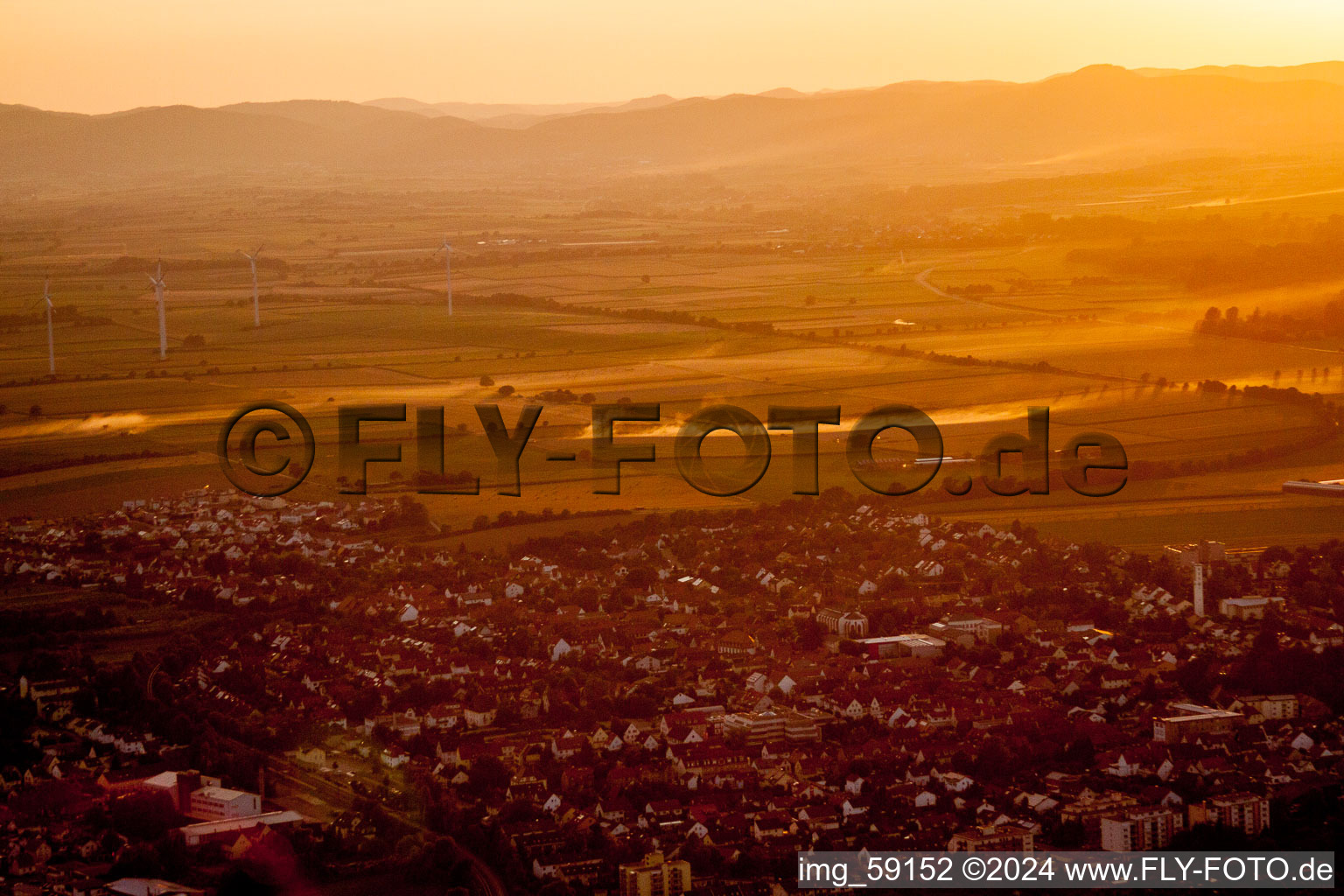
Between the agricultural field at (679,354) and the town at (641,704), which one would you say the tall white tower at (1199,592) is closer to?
the town at (641,704)

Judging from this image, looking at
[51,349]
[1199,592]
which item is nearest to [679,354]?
[51,349]

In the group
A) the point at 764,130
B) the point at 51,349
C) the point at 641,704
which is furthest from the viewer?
the point at 764,130

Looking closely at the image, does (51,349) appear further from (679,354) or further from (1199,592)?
(1199,592)

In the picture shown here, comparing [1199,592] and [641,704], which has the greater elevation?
[1199,592]

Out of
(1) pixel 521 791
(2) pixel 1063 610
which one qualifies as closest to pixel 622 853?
(1) pixel 521 791

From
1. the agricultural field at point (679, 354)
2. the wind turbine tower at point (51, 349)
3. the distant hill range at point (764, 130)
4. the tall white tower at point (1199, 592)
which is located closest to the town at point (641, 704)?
the tall white tower at point (1199, 592)

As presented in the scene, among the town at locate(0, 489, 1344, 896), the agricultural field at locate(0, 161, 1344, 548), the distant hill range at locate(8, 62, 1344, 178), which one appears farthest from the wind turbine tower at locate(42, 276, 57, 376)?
the distant hill range at locate(8, 62, 1344, 178)

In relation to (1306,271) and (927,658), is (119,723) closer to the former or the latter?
(927,658)
